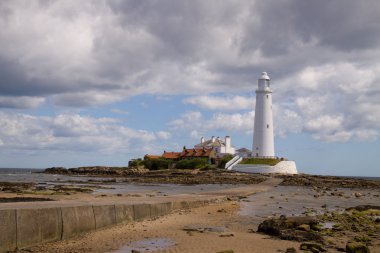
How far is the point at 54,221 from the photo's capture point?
10438mm

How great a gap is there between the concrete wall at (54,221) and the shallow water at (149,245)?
5.81 ft

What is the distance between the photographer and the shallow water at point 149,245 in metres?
9.67

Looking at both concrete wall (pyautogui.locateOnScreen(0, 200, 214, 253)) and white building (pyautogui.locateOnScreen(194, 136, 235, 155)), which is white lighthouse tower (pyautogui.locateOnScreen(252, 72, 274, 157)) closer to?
white building (pyautogui.locateOnScreen(194, 136, 235, 155))

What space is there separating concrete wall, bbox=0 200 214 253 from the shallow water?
5.81 feet

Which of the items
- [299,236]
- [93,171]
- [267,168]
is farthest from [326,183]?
[93,171]

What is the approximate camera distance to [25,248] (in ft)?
31.0

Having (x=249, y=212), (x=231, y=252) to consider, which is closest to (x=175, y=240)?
(x=231, y=252)

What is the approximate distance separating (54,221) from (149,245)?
2.30 m

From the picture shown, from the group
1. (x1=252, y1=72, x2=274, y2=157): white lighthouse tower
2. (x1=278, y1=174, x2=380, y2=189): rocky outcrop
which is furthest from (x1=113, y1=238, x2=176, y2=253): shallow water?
(x1=252, y1=72, x2=274, y2=157): white lighthouse tower

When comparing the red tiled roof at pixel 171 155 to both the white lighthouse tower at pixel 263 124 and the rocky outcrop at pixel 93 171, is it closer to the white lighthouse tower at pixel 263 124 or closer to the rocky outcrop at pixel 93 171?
the rocky outcrop at pixel 93 171

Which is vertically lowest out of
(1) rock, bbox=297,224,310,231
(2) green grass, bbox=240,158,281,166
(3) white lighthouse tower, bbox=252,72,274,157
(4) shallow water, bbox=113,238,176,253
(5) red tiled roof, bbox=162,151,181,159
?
(4) shallow water, bbox=113,238,176,253

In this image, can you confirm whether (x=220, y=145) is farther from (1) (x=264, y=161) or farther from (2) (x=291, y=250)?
(2) (x=291, y=250)

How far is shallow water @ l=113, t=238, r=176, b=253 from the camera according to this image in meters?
9.67

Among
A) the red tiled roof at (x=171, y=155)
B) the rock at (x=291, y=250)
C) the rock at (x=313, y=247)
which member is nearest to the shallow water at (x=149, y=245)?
the rock at (x=291, y=250)
